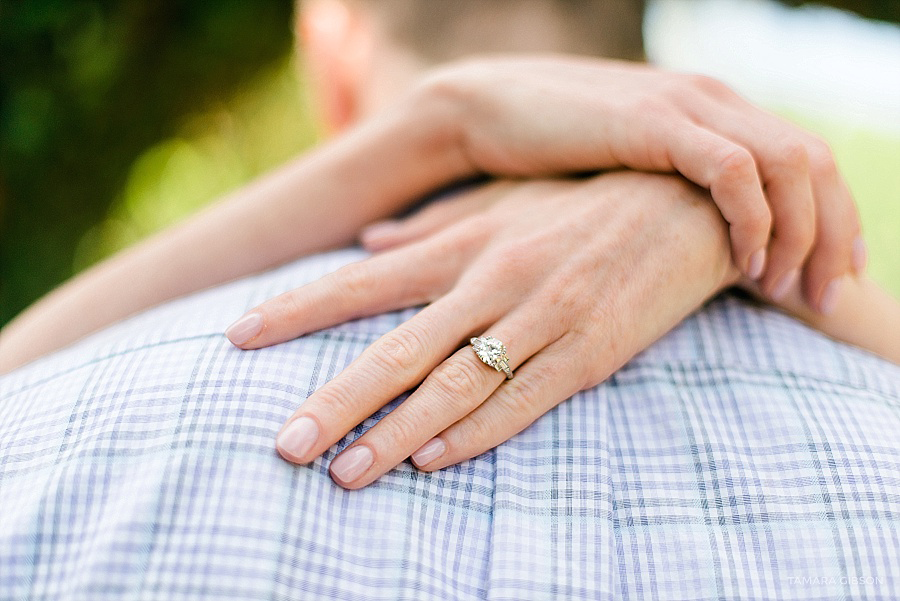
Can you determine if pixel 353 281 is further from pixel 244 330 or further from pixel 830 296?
pixel 830 296

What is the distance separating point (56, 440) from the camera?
2.60 ft

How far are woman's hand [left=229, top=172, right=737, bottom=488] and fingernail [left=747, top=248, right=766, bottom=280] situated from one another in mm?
32

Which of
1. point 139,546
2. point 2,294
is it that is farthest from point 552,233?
point 2,294

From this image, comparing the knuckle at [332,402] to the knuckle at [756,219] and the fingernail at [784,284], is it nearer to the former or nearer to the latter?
the knuckle at [756,219]

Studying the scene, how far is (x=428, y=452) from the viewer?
827 mm

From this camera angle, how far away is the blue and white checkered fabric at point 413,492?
71 cm

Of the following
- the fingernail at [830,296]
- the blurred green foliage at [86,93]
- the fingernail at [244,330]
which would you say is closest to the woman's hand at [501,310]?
the fingernail at [244,330]

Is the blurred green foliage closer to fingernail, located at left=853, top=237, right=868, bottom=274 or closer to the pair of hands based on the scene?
the pair of hands

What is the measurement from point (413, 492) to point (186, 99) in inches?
146

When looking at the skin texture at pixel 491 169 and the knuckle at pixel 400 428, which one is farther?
the skin texture at pixel 491 169

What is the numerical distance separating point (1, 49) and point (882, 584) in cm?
367

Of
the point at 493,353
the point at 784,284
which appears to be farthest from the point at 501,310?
the point at 784,284

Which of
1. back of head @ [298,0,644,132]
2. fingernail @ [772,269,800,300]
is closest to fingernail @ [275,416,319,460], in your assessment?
fingernail @ [772,269,800,300]

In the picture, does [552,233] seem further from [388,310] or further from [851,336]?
[851,336]
